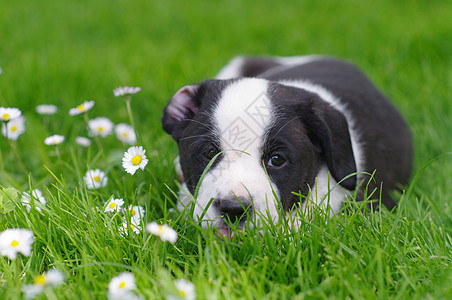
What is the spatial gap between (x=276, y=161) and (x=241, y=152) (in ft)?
0.64

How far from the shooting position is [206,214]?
2523 millimetres

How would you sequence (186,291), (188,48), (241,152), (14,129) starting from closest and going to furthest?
(186,291) → (241,152) → (14,129) → (188,48)

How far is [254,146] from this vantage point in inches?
102

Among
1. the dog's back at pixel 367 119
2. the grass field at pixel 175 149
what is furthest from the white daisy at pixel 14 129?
the dog's back at pixel 367 119

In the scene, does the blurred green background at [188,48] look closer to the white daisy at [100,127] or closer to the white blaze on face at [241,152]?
the white daisy at [100,127]

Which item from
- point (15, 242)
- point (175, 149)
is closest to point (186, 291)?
point (15, 242)

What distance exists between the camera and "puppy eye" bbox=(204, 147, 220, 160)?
267cm

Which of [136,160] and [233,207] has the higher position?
[136,160]

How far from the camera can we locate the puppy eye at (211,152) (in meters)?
2.67

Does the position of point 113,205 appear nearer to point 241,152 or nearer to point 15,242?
point 15,242

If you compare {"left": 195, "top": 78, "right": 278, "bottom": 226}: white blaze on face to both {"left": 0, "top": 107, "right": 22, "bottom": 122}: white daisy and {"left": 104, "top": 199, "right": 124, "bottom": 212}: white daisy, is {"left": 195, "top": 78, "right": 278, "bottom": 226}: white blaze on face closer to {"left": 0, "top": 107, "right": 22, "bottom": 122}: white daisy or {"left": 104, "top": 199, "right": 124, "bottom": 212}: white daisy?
{"left": 104, "top": 199, "right": 124, "bottom": 212}: white daisy

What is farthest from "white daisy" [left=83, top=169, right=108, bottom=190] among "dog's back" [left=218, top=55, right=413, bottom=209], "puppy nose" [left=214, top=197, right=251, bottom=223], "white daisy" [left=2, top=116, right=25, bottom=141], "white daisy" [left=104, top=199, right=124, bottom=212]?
"dog's back" [left=218, top=55, right=413, bottom=209]

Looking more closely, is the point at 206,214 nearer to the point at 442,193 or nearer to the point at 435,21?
the point at 442,193

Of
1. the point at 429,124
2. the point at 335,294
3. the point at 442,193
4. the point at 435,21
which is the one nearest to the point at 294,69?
the point at 429,124
